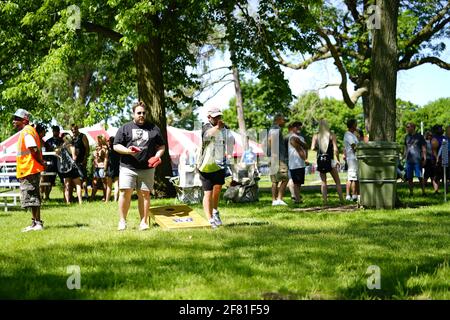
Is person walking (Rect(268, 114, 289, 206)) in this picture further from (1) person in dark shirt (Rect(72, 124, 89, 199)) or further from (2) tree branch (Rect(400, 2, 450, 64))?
(2) tree branch (Rect(400, 2, 450, 64))

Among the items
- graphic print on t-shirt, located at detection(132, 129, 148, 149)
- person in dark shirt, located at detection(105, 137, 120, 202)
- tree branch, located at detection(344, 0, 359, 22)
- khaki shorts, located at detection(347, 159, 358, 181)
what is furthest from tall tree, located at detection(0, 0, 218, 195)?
tree branch, located at detection(344, 0, 359, 22)

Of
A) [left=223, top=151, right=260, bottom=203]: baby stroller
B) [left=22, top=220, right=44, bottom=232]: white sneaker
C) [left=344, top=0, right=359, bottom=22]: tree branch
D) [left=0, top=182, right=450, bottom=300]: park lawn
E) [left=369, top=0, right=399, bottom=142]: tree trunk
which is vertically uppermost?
[left=344, top=0, right=359, bottom=22]: tree branch

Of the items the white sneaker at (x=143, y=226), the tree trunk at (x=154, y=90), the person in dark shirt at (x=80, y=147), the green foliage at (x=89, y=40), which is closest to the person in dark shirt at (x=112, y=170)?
the person in dark shirt at (x=80, y=147)

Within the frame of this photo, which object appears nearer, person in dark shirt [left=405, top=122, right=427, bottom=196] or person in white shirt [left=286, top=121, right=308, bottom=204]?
person in white shirt [left=286, top=121, right=308, bottom=204]

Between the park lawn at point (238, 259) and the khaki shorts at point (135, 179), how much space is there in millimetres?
724

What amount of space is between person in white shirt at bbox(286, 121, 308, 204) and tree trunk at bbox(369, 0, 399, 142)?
1932 mm

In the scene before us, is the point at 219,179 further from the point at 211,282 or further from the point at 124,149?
the point at 211,282

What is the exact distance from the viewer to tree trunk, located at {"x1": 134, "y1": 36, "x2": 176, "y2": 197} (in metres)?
18.1

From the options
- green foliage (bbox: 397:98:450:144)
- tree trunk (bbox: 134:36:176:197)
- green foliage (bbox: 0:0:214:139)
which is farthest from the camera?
green foliage (bbox: 397:98:450:144)

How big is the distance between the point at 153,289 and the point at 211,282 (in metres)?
0.53

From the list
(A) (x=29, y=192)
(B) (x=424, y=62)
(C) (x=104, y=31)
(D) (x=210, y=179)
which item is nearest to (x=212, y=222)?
(D) (x=210, y=179)

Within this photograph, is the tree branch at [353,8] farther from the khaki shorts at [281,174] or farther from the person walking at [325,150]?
the khaki shorts at [281,174]
